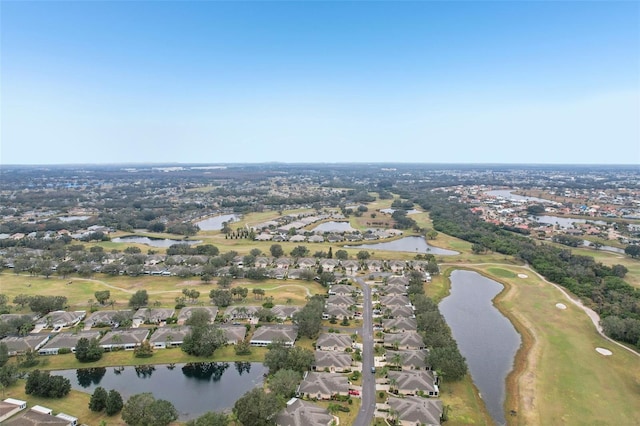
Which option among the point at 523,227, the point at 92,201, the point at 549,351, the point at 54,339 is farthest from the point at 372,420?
the point at 92,201

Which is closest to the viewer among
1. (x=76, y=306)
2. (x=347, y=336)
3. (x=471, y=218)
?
(x=347, y=336)

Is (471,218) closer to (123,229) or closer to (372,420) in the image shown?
(372,420)

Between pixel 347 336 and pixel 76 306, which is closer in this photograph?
pixel 347 336

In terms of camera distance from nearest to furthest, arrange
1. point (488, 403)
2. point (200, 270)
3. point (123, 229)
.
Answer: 1. point (488, 403)
2. point (200, 270)
3. point (123, 229)

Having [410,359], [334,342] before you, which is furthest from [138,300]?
[410,359]

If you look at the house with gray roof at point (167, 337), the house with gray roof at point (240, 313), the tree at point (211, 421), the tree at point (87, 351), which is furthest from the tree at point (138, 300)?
the tree at point (211, 421)

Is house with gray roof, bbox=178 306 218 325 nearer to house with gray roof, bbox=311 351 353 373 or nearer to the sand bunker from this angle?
house with gray roof, bbox=311 351 353 373

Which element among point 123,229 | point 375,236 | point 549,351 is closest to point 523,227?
point 375,236
